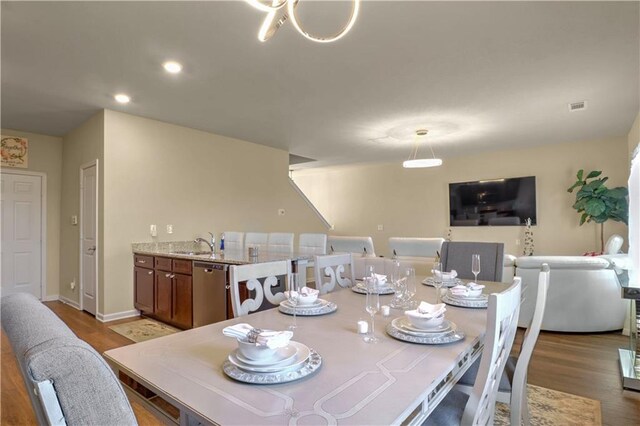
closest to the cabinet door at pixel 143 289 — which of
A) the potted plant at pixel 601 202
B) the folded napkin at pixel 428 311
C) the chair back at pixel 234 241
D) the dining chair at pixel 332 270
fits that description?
the chair back at pixel 234 241

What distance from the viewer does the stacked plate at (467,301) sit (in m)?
1.72

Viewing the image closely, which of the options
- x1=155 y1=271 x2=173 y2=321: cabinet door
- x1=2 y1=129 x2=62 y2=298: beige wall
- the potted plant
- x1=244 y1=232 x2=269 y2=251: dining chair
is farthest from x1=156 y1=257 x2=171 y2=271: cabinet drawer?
the potted plant

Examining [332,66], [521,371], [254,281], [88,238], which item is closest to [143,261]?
[88,238]

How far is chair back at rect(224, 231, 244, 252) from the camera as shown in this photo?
4.79m

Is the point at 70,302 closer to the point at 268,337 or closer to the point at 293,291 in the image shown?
the point at 293,291

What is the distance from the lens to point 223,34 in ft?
8.41

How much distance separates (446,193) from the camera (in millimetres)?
7582

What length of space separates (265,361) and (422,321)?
0.62 m

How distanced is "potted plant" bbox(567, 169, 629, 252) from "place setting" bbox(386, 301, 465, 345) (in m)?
5.41

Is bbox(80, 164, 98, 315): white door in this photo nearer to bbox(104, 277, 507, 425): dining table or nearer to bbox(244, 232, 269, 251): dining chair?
bbox(244, 232, 269, 251): dining chair

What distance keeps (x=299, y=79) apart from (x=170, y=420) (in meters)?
3.08

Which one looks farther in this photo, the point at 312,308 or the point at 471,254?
the point at 471,254

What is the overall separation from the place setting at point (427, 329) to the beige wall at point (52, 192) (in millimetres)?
5962

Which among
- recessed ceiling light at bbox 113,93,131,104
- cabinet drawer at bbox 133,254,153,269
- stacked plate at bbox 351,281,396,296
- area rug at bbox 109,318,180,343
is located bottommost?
area rug at bbox 109,318,180,343
